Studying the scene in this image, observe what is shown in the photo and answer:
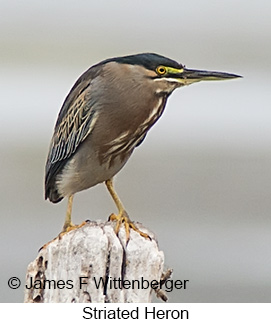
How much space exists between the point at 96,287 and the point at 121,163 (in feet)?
1.39

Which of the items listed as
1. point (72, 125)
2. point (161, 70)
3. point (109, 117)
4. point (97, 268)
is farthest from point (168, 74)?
point (97, 268)

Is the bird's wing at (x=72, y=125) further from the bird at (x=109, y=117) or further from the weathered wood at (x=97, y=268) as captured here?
the weathered wood at (x=97, y=268)

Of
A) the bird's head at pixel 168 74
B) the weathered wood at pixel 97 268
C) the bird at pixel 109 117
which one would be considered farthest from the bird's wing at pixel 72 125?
the weathered wood at pixel 97 268

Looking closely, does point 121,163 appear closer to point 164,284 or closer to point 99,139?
point 99,139

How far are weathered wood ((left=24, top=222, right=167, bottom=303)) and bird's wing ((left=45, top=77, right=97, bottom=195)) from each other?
0.32 metres

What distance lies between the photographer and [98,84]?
1621 mm

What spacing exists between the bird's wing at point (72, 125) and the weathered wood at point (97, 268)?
319mm

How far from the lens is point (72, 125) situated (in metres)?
1.68

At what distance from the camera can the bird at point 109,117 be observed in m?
1.51

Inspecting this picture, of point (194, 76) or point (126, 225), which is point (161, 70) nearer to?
point (194, 76)

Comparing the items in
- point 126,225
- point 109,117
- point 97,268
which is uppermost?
point 109,117

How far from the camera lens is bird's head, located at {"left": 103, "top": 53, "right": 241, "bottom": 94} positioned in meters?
1.49

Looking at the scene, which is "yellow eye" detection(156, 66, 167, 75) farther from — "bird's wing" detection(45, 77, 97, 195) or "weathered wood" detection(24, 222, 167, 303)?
"weathered wood" detection(24, 222, 167, 303)

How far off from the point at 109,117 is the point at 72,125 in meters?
0.12
